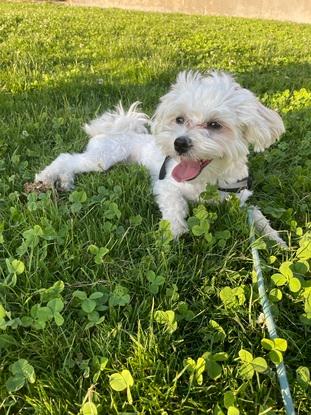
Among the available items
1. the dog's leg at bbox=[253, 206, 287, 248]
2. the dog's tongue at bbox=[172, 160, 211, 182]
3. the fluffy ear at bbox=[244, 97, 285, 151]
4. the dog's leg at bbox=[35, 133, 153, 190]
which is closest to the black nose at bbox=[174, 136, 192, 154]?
the dog's tongue at bbox=[172, 160, 211, 182]

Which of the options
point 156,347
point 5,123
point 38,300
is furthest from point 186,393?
point 5,123

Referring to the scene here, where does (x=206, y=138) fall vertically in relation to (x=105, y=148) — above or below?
above

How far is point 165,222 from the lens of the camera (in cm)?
270

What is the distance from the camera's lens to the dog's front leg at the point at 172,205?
2898mm

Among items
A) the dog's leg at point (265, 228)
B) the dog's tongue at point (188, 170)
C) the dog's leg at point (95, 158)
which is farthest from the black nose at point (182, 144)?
the dog's leg at point (95, 158)

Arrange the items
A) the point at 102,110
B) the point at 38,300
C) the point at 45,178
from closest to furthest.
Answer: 1. the point at 38,300
2. the point at 45,178
3. the point at 102,110

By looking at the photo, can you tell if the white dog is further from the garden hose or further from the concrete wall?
the concrete wall

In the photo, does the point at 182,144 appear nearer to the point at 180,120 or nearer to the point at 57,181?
the point at 180,120

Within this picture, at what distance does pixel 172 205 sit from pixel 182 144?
0.41m

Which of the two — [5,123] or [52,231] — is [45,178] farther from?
[5,123]

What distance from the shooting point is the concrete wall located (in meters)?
18.6

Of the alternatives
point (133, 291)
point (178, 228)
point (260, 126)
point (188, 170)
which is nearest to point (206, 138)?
point (188, 170)

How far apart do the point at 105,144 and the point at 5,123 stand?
127 cm

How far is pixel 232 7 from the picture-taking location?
19.6m
